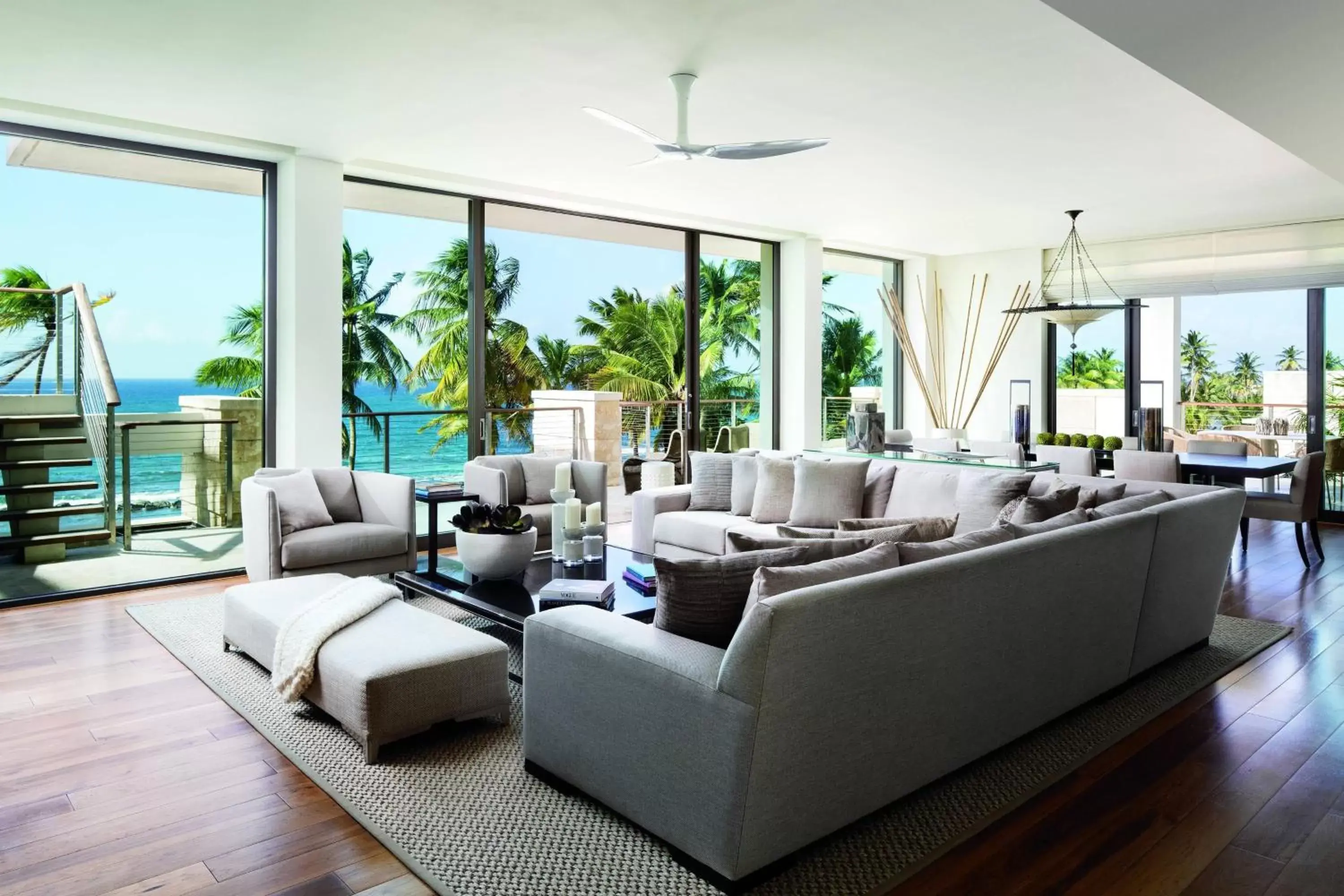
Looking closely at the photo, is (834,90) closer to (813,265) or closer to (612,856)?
(612,856)

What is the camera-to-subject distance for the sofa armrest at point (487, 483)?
16.5ft

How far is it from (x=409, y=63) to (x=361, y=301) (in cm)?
255

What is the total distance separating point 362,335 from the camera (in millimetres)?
6043

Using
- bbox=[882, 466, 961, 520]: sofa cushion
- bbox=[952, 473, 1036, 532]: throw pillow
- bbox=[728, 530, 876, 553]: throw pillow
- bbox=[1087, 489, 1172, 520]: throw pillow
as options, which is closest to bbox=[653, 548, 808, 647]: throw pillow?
bbox=[728, 530, 876, 553]: throw pillow

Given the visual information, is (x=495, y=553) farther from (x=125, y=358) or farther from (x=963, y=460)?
(x=125, y=358)

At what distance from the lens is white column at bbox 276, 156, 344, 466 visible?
17.2 ft

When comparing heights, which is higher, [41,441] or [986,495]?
[41,441]

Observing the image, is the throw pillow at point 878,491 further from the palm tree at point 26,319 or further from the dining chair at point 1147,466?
the palm tree at point 26,319

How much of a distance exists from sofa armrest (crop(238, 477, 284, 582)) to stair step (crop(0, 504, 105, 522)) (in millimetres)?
1072

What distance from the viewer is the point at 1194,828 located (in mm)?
2373

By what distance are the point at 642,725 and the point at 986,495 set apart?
2597 millimetres

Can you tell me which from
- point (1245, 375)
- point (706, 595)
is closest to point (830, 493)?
point (706, 595)

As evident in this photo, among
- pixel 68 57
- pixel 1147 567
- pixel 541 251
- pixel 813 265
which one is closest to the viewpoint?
pixel 1147 567

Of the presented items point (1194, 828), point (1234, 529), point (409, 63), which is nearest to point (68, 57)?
point (409, 63)
